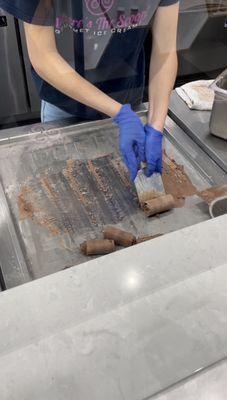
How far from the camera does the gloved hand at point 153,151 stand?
0.90 metres

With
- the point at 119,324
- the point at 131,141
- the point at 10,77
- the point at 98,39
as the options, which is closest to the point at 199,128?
the point at 131,141

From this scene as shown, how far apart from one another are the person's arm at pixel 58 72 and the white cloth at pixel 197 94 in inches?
15.1

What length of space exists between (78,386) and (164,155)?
2.45 feet

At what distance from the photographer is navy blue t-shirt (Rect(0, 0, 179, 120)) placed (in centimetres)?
81

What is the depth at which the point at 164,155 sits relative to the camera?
3.34 ft

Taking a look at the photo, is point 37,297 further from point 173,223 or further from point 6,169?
point 6,169

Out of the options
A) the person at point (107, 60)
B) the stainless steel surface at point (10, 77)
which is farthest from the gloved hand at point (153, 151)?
the stainless steel surface at point (10, 77)

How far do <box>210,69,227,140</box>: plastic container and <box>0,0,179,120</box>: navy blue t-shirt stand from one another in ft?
0.76

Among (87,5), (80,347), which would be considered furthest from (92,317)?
(87,5)

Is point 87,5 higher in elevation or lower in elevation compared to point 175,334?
higher

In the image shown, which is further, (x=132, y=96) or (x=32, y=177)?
(x=132, y=96)

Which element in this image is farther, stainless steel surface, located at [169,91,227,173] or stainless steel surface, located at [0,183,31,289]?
stainless steel surface, located at [169,91,227,173]

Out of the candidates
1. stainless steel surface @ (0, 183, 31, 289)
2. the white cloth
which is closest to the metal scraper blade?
stainless steel surface @ (0, 183, 31, 289)

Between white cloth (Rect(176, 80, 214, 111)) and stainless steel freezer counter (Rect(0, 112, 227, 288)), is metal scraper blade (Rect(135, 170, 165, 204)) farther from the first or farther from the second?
white cloth (Rect(176, 80, 214, 111))
